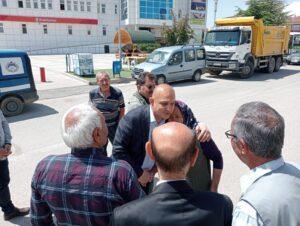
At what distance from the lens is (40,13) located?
41.5m

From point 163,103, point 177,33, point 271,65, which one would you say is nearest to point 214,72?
point 271,65

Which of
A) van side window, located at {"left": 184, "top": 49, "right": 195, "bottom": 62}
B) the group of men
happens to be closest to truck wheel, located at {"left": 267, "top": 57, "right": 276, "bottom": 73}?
van side window, located at {"left": 184, "top": 49, "right": 195, "bottom": 62}

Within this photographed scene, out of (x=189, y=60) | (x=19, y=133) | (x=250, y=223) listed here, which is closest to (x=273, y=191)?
(x=250, y=223)

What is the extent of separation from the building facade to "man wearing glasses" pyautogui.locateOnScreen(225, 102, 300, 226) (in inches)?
A: 1736

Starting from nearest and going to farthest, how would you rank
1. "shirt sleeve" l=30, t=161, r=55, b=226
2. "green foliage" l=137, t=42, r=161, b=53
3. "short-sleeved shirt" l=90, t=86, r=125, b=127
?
1. "shirt sleeve" l=30, t=161, r=55, b=226
2. "short-sleeved shirt" l=90, t=86, r=125, b=127
3. "green foliage" l=137, t=42, r=161, b=53

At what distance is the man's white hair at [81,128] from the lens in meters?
1.79

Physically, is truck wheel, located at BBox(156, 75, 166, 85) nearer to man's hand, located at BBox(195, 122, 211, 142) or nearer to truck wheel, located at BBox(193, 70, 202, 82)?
truck wheel, located at BBox(193, 70, 202, 82)

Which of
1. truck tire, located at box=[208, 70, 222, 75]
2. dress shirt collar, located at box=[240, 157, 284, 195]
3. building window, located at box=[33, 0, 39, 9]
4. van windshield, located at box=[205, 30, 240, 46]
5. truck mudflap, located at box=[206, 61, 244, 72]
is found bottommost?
truck tire, located at box=[208, 70, 222, 75]

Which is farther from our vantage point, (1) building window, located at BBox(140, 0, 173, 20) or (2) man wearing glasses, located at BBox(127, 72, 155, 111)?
(1) building window, located at BBox(140, 0, 173, 20)

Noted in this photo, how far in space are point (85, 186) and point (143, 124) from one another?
1137 mm

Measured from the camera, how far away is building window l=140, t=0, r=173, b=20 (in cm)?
4810

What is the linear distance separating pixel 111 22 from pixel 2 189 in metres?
48.5

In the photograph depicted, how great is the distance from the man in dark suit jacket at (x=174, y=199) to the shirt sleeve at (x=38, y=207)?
69 centimetres

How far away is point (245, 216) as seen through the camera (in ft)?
4.68
